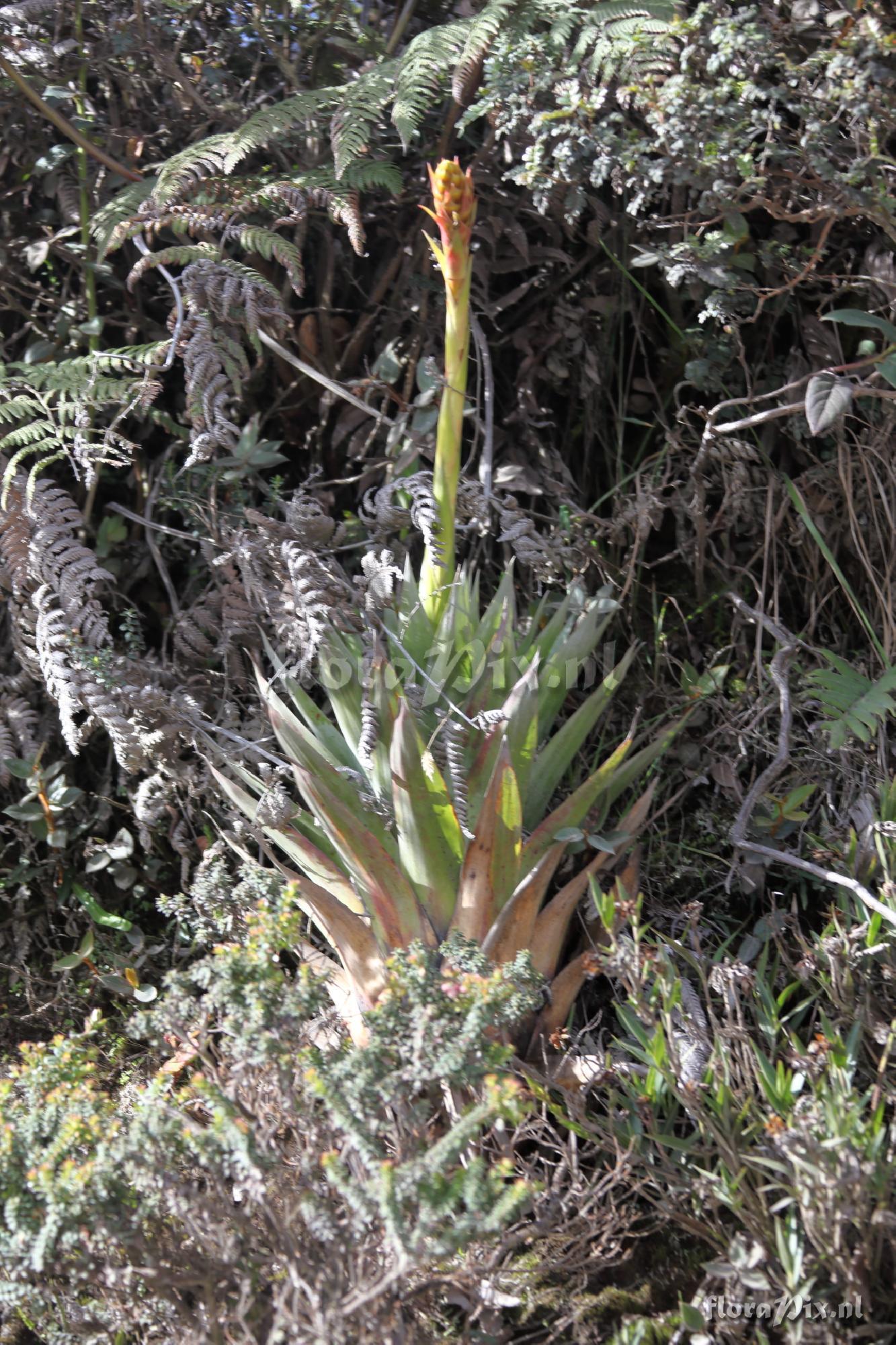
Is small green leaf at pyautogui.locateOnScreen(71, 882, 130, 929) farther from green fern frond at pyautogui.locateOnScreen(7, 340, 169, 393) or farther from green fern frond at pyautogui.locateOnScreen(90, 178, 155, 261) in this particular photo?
green fern frond at pyautogui.locateOnScreen(90, 178, 155, 261)

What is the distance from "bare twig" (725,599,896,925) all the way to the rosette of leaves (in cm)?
26

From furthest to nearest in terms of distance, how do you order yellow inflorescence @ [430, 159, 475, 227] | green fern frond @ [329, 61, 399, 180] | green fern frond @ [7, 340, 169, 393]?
green fern frond @ [7, 340, 169, 393]
green fern frond @ [329, 61, 399, 180]
yellow inflorescence @ [430, 159, 475, 227]

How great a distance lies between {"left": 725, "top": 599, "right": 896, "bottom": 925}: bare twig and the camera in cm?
200

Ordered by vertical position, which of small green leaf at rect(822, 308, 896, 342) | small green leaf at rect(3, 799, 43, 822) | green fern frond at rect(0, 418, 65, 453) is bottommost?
small green leaf at rect(3, 799, 43, 822)

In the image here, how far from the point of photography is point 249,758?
223 cm

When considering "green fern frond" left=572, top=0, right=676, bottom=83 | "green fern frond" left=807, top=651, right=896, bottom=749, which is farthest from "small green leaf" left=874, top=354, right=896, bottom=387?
"green fern frond" left=572, top=0, right=676, bottom=83

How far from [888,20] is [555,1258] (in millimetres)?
2260

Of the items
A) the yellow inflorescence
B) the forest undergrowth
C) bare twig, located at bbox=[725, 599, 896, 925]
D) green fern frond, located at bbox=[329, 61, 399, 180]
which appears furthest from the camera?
→ green fern frond, located at bbox=[329, 61, 399, 180]

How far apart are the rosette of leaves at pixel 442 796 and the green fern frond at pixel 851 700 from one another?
1.04 ft

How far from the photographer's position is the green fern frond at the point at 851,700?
2.03m

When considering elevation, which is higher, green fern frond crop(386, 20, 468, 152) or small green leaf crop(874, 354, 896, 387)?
green fern frond crop(386, 20, 468, 152)

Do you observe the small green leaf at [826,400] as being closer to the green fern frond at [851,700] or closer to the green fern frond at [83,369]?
the green fern frond at [851,700]

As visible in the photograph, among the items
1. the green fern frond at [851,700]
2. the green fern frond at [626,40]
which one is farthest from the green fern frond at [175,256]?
the green fern frond at [851,700]

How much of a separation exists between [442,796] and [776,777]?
800 mm
